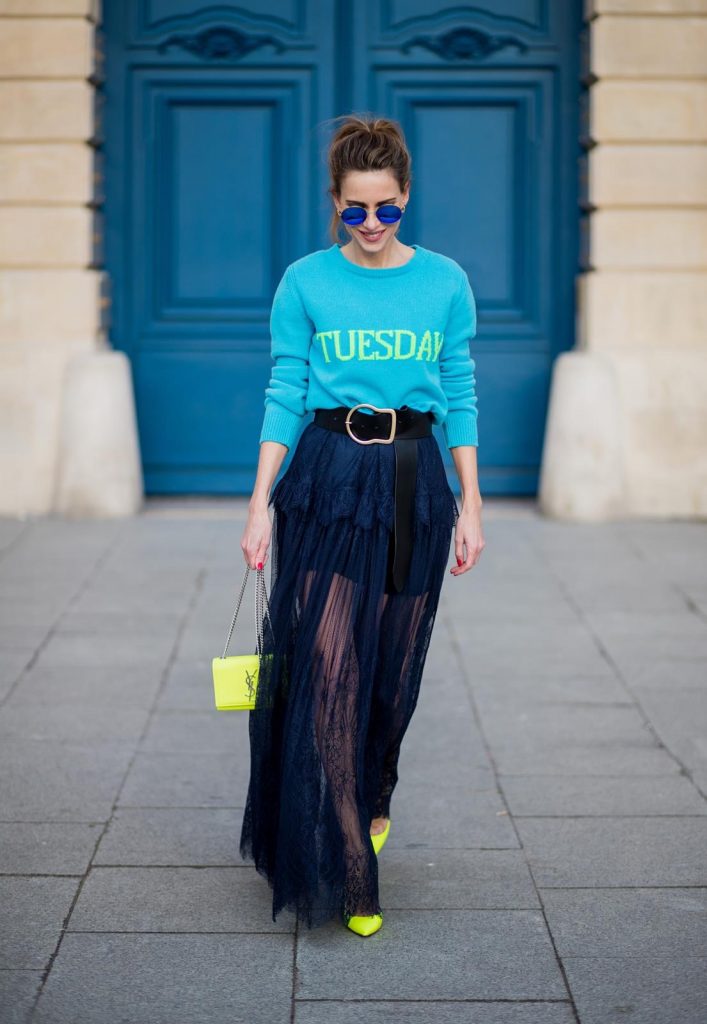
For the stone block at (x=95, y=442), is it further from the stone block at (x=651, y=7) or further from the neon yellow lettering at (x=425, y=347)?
the neon yellow lettering at (x=425, y=347)

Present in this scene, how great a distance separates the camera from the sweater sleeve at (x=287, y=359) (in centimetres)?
361

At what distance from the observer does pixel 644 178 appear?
359 inches

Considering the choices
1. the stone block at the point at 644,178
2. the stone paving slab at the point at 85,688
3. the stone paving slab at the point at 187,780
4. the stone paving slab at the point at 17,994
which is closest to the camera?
the stone paving slab at the point at 17,994

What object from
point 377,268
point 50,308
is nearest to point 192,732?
point 377,268

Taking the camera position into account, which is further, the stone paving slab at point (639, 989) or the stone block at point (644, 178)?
the stone block at point (644, 178)

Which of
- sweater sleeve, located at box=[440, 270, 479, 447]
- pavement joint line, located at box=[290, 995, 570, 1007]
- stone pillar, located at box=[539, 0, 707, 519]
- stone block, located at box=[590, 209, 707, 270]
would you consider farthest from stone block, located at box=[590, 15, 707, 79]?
pavement joint line, located at box=[290, 995, 570, 1007]

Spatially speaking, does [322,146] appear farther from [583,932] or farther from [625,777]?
[583,932]

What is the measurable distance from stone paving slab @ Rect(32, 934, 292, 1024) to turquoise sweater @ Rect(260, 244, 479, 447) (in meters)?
1.15

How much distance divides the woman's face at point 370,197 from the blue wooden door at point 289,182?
6.01 metres

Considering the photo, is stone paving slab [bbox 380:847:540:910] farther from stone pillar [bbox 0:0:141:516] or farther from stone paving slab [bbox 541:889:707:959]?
stone pillar [bbox 0:0:141:516]

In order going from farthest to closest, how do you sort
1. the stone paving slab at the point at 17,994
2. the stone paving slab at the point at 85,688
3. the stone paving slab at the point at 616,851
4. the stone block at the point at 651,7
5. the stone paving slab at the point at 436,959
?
the stone block at the point at 651,7 < the stone paving slab at the point at 85,688 < the stone paving slab at the point at 616,851 < the stone paving slab at the point at 436,959 < the stone paving slab at the point at 17,994

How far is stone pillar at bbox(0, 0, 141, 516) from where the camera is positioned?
906cm

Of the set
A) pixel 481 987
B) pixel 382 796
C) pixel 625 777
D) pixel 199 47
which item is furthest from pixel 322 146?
pixel 481 987

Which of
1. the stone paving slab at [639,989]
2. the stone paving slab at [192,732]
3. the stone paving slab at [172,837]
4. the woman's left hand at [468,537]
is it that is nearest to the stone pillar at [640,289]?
the stone paving slab at [192,732]
